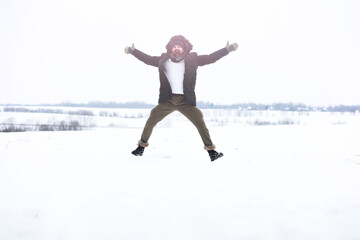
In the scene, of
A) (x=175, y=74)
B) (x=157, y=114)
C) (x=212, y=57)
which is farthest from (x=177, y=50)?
(x=157, y=114)

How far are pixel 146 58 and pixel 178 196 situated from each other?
2.64 metres

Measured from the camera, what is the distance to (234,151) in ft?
18.1

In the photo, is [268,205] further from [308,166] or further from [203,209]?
[308,166]

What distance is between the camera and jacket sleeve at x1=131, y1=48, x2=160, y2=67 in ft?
15.9

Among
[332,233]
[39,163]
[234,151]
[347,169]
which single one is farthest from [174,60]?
[332,233]

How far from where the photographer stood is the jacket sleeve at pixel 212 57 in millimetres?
4668

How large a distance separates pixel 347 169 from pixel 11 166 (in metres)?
4.52

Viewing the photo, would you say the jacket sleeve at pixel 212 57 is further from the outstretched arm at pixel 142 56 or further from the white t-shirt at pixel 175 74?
the outstretched arm at pixel 142 56

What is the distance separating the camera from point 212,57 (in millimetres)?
4699

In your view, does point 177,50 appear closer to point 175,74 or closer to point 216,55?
point 175,74

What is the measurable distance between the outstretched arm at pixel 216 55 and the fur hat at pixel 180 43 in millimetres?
233

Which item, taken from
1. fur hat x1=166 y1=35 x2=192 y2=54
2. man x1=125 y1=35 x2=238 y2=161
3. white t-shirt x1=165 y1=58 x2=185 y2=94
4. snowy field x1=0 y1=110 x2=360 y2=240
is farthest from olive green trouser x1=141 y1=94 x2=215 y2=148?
fur hat x1=166 y1=35 x2=192 y2=54

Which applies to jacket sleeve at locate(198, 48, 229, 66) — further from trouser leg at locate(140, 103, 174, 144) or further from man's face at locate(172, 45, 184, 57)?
trouser leg at locate(140, 103, 174, 144)

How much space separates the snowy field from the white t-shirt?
1.13 m
